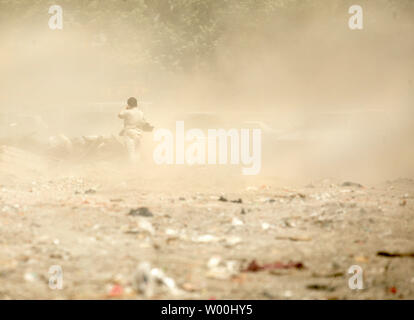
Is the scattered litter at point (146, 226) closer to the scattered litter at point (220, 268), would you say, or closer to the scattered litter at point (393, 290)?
the scattered litter at point (220, 268)

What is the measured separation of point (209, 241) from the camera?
3879 millimetres

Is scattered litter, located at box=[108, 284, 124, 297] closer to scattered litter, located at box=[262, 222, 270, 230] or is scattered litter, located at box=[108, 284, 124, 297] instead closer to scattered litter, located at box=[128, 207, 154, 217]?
scattered litter, located at box=[262, 222, 270, 230]

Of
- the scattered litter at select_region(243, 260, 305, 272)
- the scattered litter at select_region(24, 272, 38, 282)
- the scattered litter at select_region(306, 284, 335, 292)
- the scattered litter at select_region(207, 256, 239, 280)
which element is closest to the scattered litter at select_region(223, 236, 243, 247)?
the scattered litter at select_region(207, 256, 239, 280)

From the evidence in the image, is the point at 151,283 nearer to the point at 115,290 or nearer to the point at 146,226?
the point at 115,290

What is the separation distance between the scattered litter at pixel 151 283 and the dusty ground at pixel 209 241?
0.03 meters

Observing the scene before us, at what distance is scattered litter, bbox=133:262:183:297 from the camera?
283 cm

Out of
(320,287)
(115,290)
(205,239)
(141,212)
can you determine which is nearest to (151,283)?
(115,290)

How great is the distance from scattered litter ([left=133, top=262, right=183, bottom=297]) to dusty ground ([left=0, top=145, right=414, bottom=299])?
0.03 m

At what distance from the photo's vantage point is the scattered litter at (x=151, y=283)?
2832 millimetres

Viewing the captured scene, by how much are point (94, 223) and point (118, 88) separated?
51.3ft

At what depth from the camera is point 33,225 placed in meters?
4.27
